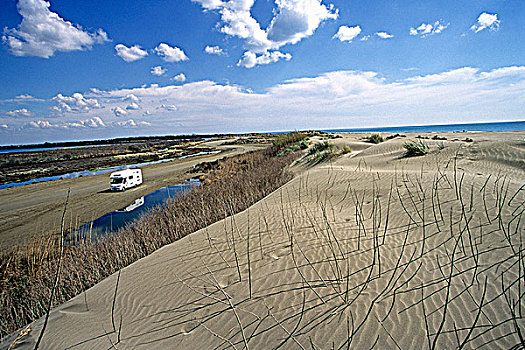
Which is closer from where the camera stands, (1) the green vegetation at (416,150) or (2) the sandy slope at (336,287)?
(2) the sandy slope at (336,287)

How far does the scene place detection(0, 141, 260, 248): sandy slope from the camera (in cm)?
1284

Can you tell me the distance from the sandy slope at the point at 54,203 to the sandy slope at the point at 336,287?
9.03m

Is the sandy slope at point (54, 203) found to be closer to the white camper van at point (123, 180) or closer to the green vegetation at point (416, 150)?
the white camper van at point (123, 180)

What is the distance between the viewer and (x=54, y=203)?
1733cm

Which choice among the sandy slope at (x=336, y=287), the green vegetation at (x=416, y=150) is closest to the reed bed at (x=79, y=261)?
the sandy slope at (x=336, y=287)

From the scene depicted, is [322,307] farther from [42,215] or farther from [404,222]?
[42,215]

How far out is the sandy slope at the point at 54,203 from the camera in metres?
12.8

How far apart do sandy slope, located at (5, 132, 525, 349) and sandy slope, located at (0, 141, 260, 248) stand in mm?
9028

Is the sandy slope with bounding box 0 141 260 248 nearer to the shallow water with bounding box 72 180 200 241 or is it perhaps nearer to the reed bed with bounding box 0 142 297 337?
the shallow water with bounding box 72 180 200 241

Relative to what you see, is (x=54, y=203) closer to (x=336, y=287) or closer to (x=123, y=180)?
(x=123, y=180)

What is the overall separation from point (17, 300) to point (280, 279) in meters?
5.54

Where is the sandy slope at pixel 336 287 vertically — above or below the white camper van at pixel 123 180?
above

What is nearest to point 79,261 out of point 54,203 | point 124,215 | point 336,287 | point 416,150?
point 336,287

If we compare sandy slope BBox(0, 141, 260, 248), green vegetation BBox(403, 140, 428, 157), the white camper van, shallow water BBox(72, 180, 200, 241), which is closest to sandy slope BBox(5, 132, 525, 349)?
green vegetation BBox(403, 140, 428, 157)
